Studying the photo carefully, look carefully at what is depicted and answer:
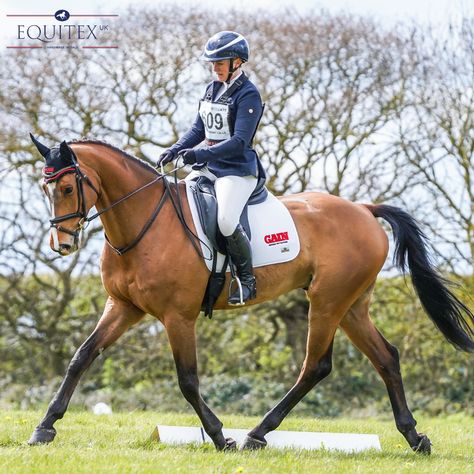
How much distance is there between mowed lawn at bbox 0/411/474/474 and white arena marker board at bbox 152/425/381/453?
0.16 meters

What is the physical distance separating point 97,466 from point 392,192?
8.98 meters

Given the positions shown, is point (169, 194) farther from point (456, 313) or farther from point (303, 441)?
point (456, 313)

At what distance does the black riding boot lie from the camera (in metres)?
6.55

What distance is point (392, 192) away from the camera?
44.3ft

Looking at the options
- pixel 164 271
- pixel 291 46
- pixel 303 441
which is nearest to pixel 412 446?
pixel 303 441

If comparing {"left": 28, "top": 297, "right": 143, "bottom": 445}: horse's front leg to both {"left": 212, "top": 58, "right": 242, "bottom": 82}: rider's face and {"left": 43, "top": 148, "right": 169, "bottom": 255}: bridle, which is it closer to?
{"left": 43, "top": 148, "right": 169, "bottom": 255}: bridle

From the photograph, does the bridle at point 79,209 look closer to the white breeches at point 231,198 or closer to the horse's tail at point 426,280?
the white breeches at point 231,198

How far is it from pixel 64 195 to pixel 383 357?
9.61 feet

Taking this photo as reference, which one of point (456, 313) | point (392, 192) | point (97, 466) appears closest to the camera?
point (97, 466)

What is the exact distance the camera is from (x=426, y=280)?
7586mm

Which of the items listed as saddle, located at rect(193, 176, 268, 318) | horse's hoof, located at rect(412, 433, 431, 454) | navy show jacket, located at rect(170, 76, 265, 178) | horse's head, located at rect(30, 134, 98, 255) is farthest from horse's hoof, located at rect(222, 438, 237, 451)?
navy show jacket, located at rect(170, 76, 265, 178)

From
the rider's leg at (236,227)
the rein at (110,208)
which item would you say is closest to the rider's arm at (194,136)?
the rein at (110,208)

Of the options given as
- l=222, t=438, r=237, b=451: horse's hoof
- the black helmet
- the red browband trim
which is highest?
the black helmet

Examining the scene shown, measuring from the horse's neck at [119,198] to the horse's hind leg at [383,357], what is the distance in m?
2.00
